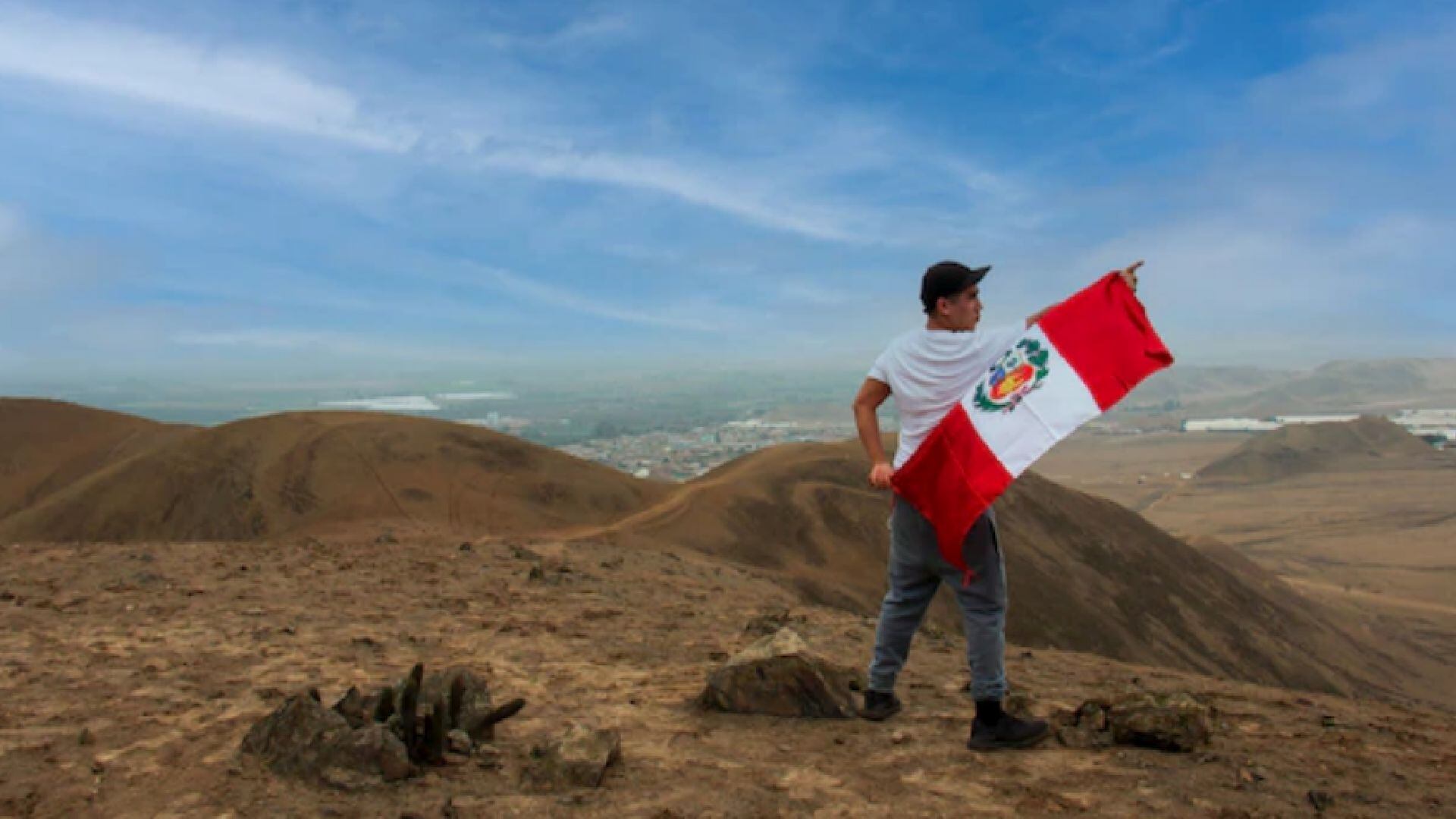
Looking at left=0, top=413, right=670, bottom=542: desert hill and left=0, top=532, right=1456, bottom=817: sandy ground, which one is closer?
left=0, top=532, right=1456, bottom=817: sandy ground

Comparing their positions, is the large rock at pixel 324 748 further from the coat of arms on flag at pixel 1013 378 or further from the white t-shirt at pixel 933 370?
the coat of arms on flag at pixel 1013 378

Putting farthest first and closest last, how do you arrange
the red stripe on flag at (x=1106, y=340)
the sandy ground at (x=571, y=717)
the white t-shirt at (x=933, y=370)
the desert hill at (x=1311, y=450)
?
the desert hill at (x=1311, y=450) < the white t-shirt at (x=933, y=370) < the red stripe on flag at (x=1106, y=340) < the sandy ground at (x=571, y=717)

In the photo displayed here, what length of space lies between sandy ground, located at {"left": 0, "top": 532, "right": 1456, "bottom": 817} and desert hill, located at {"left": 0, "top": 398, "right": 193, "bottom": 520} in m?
17.8

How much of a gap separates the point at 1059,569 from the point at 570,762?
16.8m

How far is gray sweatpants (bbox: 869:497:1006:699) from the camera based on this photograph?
3533 millimetres

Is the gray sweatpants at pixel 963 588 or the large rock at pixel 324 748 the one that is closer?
the large rock at pixel 324 748

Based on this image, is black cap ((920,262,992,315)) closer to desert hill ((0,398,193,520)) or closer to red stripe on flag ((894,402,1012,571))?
red stripe on flag ((894,402,1012,571))

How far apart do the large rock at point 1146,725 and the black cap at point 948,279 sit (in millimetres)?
2101

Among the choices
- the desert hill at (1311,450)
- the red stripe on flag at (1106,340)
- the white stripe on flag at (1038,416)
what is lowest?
the desert hill at (1311,450)

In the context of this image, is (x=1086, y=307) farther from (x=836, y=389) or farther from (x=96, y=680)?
Result: (x=836, y=389)

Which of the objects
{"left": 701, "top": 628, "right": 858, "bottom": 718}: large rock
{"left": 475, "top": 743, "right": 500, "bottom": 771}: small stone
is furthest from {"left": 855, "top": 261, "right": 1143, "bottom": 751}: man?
{"left": 475, "top": 743, "right": 500, "bottom": 771}: small stone

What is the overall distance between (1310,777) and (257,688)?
528 cm

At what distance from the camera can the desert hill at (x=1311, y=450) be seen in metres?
63.7

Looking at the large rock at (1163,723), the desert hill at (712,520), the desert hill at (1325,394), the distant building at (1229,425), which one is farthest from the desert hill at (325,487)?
the desert hill at (1325,394)
